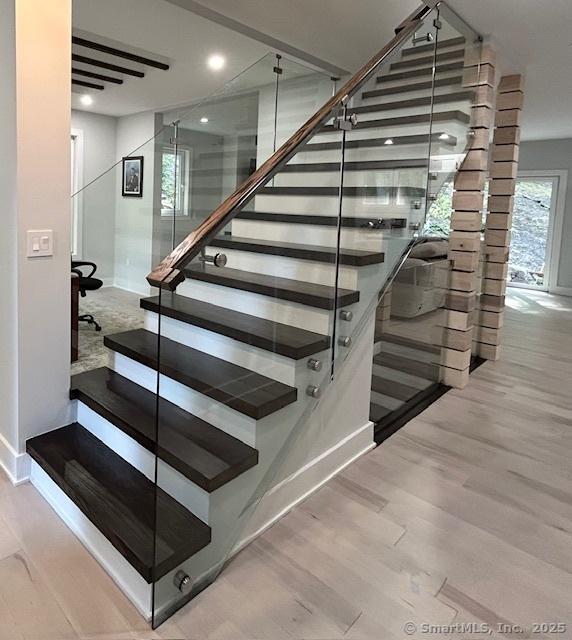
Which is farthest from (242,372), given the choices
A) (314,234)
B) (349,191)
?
(349,191)

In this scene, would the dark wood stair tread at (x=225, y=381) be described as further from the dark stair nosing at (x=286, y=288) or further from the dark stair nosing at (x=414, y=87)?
the dark stair nosing at (x=414, y=87)

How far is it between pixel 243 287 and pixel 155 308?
1.25 ft

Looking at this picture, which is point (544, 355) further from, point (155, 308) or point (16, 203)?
point (16, 203)

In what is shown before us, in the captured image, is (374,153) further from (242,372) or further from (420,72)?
(242,372)

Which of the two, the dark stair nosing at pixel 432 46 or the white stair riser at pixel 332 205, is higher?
the dark stair nosing at pixel 432 46

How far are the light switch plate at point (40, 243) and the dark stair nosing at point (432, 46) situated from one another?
2105mm

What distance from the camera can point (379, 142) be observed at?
107 inches

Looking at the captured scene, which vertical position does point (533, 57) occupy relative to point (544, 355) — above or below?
above

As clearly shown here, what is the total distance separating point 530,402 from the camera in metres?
3.64

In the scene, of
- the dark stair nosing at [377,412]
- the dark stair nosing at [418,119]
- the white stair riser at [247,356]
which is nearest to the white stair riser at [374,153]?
the dark stair nosing at [418,119]

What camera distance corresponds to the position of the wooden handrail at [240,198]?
58.7 inches

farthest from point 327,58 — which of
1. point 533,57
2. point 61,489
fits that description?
point 61,489

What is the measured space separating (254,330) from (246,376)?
202mm

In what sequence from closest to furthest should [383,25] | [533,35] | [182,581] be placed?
[182,581]
[533,35]
[383,25]
